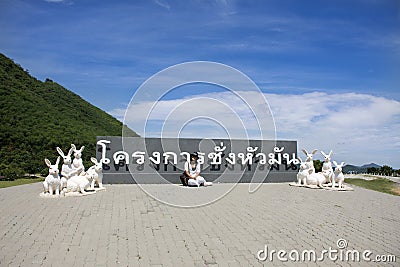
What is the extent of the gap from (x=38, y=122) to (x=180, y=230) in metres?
24.3

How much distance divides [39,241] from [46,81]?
124 feet

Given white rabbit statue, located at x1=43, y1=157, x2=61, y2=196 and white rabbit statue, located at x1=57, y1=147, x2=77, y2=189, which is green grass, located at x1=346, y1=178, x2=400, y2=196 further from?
white rabbit statue, located at x1=43, y1=157, x2=61, y2=196

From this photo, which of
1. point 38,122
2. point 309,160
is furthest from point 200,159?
point 38,122

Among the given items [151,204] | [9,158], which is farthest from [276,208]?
[9,158]

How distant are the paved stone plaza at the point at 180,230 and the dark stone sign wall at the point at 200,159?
4741 mm

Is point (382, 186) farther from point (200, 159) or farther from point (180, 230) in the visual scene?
point (180, 230)

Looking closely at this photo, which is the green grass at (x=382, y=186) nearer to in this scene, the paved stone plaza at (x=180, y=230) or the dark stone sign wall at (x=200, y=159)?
the dark stone sign wall at (x=200, y=159)

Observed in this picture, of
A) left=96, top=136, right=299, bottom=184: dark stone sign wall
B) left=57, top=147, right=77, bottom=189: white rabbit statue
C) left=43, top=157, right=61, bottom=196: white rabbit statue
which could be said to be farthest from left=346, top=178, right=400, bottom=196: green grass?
left=43, top=157, right=61, bottom=196: white rabbit statue

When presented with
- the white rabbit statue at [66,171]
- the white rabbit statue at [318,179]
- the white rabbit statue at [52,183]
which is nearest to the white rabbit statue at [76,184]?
the white rabbit statue at [66,171]

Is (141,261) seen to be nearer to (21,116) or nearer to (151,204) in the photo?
(151,204)

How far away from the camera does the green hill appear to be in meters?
23.2

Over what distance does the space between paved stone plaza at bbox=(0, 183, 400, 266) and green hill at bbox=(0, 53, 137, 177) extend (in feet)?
37.3

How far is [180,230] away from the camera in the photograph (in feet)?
24.2

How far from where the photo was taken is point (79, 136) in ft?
93.5
